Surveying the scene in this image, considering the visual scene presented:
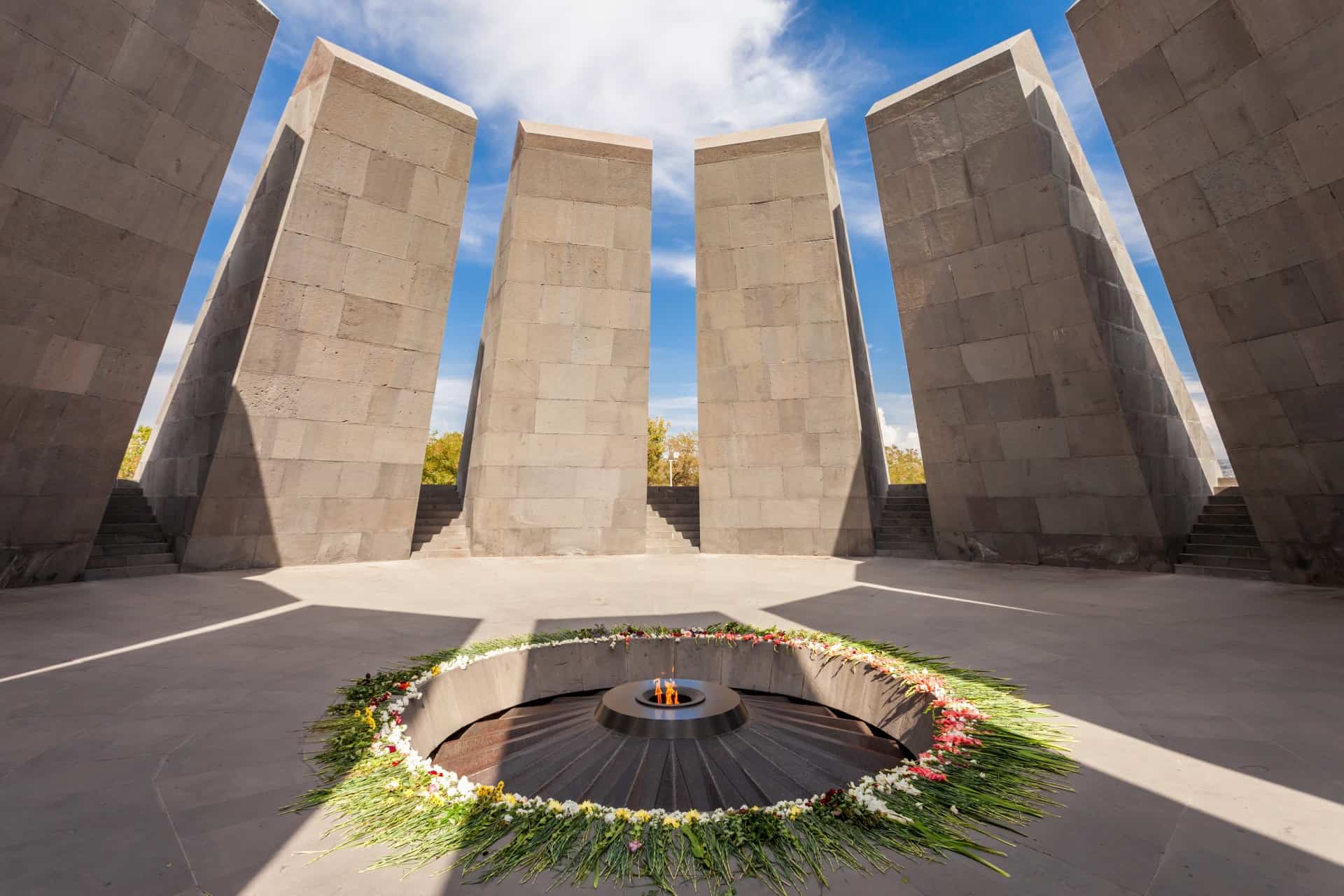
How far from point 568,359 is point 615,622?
405 inches

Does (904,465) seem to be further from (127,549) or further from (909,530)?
(127,549)

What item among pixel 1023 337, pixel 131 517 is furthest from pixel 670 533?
pixel 131 517

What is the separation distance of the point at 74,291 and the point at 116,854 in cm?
1020

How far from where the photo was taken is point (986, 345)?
14.7 meters

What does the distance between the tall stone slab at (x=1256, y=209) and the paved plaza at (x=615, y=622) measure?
212 cm

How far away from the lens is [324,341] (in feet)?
47.7

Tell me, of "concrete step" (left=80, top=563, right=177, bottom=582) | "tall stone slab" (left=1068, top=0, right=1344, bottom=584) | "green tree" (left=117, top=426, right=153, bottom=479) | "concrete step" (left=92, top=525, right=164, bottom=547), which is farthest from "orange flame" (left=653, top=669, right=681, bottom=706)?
"green tree" (left=117, top=426, right=153, bottom=479)

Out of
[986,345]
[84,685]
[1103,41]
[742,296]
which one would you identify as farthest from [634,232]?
[84,685]

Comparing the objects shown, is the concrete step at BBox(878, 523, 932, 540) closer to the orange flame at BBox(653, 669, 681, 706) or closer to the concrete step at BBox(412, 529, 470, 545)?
the concrete step at BBox(412, 529, 470, 545)

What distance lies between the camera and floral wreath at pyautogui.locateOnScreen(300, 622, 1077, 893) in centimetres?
314

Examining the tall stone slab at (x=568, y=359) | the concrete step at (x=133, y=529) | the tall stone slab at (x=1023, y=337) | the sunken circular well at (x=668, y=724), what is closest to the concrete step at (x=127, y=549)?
the concrete step at (x=133, y=529)

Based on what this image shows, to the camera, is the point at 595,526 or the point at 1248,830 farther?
the point at 595,526

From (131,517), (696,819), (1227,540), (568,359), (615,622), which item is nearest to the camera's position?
(696,819)

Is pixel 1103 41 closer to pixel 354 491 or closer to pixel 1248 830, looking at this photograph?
pixel 1248 830
